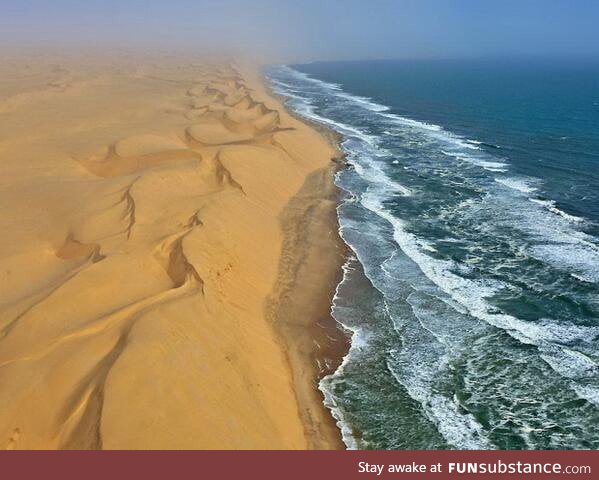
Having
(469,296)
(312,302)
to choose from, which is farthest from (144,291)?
(469,296)

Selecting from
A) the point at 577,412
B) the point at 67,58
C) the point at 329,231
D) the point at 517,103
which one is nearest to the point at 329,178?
the point at 329,231

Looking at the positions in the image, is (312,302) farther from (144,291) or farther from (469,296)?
(144,291)

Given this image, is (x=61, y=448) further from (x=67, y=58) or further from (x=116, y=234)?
(x=67, y=58)

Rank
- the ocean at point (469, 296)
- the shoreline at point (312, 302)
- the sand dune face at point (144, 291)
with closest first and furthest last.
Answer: the sand dune face at point (144, 291)
the ocean at point (469, 296)
the shoreline at point (312, 302)

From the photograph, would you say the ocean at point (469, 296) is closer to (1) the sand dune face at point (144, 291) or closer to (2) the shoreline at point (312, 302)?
(2) the shoreline at point (312, 302)

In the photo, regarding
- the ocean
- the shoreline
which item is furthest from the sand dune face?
the ocean

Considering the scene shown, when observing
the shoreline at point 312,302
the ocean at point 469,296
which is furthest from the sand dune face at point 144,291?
the ocean at point 469,296
